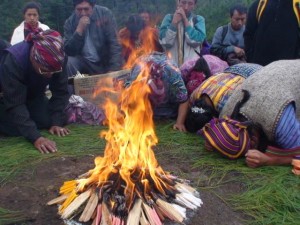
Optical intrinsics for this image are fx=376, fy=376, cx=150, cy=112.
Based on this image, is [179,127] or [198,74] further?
[198,74]

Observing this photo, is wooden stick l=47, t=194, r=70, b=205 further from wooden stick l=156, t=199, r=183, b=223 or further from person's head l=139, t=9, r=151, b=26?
person's head l=139, t=9, r=151, b=26

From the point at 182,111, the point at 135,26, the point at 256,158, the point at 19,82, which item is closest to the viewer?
the point at 256,158

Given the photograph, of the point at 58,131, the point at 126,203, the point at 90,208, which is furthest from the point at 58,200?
the point at 58,131

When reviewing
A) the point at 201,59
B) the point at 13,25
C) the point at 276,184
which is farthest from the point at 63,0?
the point at 276,184

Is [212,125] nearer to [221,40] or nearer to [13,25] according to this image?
[221,40]

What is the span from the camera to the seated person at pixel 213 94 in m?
4.69

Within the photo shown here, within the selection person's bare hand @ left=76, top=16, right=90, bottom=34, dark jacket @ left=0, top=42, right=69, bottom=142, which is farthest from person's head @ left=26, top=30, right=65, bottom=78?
person's bare hand @ left=76, top=16, right=90, bottom=34

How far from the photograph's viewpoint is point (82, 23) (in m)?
6.67

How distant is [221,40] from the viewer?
6.82 metres

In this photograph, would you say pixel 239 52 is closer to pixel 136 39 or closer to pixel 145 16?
pixel 136 39

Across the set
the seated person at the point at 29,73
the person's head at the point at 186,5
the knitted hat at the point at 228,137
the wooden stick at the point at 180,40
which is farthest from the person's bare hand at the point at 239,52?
the seated person at the point at 29,73

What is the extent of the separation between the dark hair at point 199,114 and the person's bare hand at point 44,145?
70.5 inches

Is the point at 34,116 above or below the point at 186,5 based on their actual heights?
below

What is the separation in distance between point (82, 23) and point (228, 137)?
3.86m
